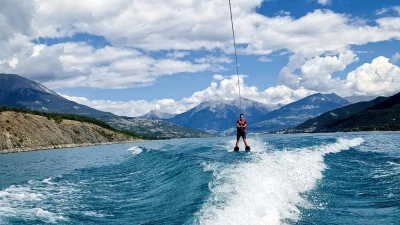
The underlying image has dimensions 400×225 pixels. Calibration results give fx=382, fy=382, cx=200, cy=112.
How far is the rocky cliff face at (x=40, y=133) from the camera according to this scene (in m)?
115

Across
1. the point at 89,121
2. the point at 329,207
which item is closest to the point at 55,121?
the point at 89,121

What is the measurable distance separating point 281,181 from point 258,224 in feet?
23.9

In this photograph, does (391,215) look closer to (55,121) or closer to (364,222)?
(364,222)

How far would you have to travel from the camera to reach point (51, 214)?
18.4 meters

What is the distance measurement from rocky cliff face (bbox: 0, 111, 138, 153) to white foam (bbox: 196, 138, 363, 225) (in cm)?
10581

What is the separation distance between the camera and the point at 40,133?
12888cm

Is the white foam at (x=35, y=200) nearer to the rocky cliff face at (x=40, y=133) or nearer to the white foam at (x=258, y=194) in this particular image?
the white foam at (x=258, y=194)

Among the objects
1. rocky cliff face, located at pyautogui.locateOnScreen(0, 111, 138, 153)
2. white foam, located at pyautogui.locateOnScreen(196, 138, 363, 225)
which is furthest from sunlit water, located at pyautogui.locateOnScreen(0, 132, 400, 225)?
rocky cliff face, located at pyautogui.locateOnScreen(0, 111, 138, 153)

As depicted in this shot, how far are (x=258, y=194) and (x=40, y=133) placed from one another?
126 m

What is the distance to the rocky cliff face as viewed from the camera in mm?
115250

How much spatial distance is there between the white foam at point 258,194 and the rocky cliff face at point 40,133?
10581 centimetres

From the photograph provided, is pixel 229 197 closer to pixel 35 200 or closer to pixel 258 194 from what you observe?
pixel 258 194

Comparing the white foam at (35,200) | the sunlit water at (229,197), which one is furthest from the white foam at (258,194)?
the white foam at (35,200)

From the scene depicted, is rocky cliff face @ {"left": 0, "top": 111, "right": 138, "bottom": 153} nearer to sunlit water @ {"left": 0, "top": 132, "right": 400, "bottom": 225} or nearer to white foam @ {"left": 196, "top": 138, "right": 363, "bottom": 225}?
sunlit water @ {"left": 0, "top": 132, "right": 400, "bottom": 225}
